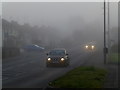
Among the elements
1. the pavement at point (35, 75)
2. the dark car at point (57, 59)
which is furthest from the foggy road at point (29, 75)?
the dark car at point (57, 59)

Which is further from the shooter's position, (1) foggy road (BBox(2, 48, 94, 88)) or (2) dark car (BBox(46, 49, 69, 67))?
(2) dark car (BBox(46, 49, 69, 67))

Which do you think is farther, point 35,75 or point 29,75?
point 35,75

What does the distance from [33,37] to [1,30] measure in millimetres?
31147

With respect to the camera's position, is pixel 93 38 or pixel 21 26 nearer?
pixel 21 26

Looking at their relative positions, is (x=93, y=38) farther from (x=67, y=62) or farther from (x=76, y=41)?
(x=67, y=62)

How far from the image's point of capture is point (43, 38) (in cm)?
12275

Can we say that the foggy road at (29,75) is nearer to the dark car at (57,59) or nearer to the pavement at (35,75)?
the pavement at (35,75)

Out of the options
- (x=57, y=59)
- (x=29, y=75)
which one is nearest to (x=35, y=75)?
(x=29, y=75)

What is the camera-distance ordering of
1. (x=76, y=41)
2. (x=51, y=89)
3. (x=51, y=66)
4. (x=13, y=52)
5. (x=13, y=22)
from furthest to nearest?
(x=76, y=41) < (x=13, y=22) < (x=13, y=52) < (x=51, y=66) < (x=51, y=89)

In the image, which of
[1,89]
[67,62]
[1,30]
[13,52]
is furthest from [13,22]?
[1,89]

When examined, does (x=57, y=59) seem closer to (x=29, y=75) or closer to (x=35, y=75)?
(x=35, y=75)

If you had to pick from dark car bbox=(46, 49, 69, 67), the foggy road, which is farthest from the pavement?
dark car bbox=(46, 49, 69, 67)

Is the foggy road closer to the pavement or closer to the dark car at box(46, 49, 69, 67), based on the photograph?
the pavement

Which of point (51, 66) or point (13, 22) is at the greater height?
point (13, 22)
